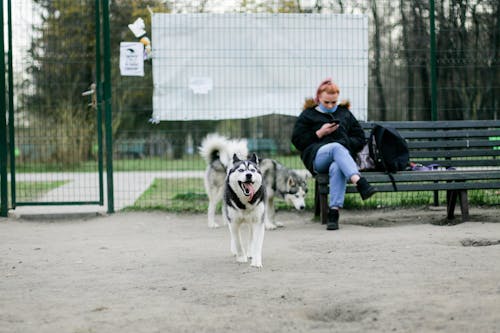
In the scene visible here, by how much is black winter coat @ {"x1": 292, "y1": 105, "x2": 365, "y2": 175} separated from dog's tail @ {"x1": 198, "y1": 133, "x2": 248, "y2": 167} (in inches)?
27.4

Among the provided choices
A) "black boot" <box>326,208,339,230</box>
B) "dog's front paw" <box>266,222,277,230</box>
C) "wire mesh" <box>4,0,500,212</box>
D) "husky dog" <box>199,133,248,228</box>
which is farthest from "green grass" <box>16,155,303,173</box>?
"black boot" <box>326,208,339,230</box>

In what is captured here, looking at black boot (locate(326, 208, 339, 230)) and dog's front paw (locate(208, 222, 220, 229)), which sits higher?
black boot (locate(326, 208, 339, 230))

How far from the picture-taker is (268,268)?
5098 millimetres

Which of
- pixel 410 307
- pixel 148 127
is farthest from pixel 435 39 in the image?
pixel 410 307

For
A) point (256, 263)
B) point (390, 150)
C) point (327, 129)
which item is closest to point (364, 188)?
point (390, 150)

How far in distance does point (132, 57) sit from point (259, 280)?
4.77 metres

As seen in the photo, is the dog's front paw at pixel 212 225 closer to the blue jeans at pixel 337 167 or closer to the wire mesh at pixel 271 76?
the wire mesh at pixel 271 76

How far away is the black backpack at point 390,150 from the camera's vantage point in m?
7.32

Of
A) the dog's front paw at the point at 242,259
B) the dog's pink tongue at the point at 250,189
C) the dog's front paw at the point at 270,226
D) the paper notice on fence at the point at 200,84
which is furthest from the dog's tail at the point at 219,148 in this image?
the dog's front paw at the point at 242,259

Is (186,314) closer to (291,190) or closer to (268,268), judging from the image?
(268,268)

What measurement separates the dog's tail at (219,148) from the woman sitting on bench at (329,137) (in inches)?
29.5

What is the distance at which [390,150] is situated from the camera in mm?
7367

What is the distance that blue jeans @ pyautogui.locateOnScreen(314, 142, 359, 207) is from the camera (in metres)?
7.05

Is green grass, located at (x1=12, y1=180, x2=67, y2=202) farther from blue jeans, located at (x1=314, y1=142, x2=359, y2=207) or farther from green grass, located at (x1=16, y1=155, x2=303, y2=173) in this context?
blue jeans, located at (x1=314, y1=142, x2=359, y2=207)
